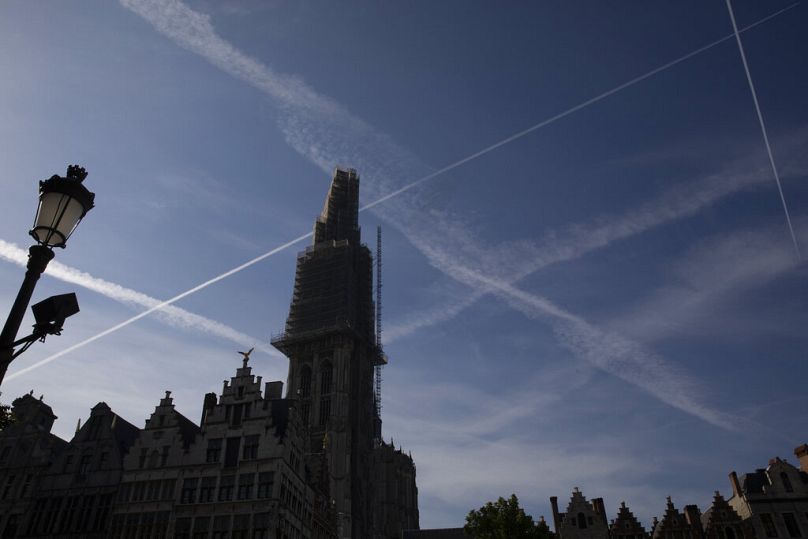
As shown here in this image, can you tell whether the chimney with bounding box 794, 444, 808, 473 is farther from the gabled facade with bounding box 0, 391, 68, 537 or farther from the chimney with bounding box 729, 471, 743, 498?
the gabled facade with bounding box 0, 391, 68, 537

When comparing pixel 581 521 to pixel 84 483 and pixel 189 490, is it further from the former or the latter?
pixel 84 483

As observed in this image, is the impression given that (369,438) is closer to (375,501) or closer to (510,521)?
(375,501)

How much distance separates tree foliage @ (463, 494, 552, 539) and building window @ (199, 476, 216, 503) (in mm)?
17954

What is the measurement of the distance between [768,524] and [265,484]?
111 ft

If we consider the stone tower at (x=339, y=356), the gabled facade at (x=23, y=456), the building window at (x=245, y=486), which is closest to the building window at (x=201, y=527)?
the building window at (x=245, y=486)

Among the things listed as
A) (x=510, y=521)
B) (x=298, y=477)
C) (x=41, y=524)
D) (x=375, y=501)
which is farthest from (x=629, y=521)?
(x=375, y=501)

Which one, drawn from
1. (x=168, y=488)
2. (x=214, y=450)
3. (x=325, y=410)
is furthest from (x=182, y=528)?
(x=325, y=410)

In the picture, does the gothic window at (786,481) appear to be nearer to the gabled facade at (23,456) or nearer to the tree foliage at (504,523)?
the tree foliage at (504,523)

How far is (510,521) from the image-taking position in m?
44.0

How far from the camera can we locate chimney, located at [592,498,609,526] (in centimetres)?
4991

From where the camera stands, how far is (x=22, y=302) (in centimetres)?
792

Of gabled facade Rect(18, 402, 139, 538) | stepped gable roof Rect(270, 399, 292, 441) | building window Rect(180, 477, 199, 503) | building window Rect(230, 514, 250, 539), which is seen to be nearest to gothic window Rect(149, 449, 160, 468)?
gabled facade Rect(18, 402, 139, 538)

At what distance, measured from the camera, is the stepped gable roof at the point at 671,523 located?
47406mm

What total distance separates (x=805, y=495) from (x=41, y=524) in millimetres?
50192
